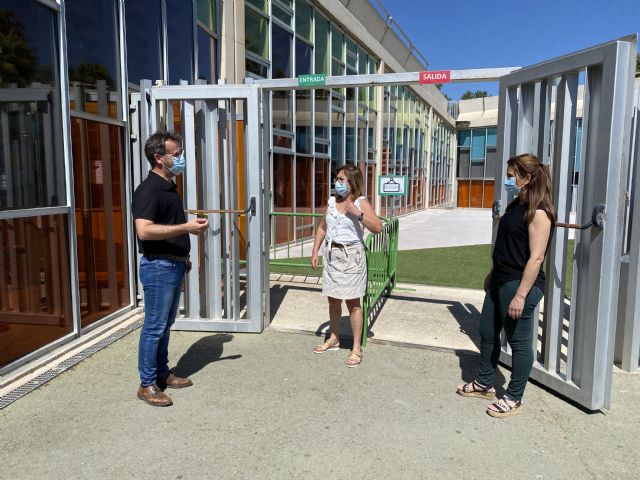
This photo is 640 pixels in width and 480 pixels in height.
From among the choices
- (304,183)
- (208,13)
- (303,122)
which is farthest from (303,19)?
(208,13)

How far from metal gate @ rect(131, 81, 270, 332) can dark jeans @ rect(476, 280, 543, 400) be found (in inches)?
94.4

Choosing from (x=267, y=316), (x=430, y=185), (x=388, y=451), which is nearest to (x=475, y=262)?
(x=267, y=316)

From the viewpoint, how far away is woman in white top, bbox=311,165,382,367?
13.6 feet

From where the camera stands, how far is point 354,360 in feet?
14.0

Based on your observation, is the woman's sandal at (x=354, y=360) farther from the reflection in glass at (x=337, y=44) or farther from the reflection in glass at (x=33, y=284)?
the reflection in glass at (x=337, y=44)

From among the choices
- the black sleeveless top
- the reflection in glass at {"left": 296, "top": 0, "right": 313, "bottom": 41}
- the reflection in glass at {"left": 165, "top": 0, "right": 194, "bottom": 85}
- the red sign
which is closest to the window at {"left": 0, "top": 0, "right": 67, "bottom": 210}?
the reflection in glass at {"left": 165, "top": 0, "right": 194, "bottom": 85}

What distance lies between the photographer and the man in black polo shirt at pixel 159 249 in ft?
10.8

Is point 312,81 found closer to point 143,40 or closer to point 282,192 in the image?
point 143,40

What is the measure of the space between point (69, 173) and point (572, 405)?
4757mm

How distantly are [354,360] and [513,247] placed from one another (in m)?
1.75

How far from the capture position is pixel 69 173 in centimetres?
460

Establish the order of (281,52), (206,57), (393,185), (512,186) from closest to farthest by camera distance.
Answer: (512,186) < (206,57) < (393,185) < (281,52)

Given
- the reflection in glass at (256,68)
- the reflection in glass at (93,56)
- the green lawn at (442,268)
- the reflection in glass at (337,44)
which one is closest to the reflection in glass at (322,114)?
the reflection in glass at (337,44)

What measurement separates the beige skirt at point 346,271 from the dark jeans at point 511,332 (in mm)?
1130
